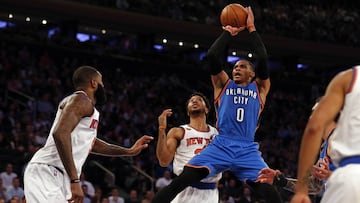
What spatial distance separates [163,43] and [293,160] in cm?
883

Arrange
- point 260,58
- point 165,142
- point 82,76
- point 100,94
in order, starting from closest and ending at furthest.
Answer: point 82,76 < point 100,94 < point 260,58 < point 165,142

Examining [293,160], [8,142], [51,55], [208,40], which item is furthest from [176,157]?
[208,40]

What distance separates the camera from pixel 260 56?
7.25m

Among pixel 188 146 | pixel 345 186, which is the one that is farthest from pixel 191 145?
pixel 345 186

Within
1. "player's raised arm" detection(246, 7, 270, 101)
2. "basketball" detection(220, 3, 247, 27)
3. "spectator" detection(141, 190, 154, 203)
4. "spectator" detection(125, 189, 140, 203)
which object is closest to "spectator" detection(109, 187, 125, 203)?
"spectator" detection(141, 190, 154, 203)

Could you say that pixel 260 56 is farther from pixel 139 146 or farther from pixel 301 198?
pixel 301 198

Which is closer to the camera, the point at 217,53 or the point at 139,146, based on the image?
the point at 139,146

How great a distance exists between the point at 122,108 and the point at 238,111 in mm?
13049

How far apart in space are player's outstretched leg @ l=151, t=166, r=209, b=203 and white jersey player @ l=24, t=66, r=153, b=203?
1.02 metres

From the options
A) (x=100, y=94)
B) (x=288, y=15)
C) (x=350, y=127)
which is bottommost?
(x=350, y=127)

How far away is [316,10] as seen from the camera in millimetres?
27156

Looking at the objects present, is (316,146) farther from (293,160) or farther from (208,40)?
(208,40)

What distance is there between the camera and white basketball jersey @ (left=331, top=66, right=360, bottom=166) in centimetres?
372

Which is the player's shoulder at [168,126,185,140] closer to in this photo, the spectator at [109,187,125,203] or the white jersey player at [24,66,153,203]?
the white jersey player at [24,66,153,203]
